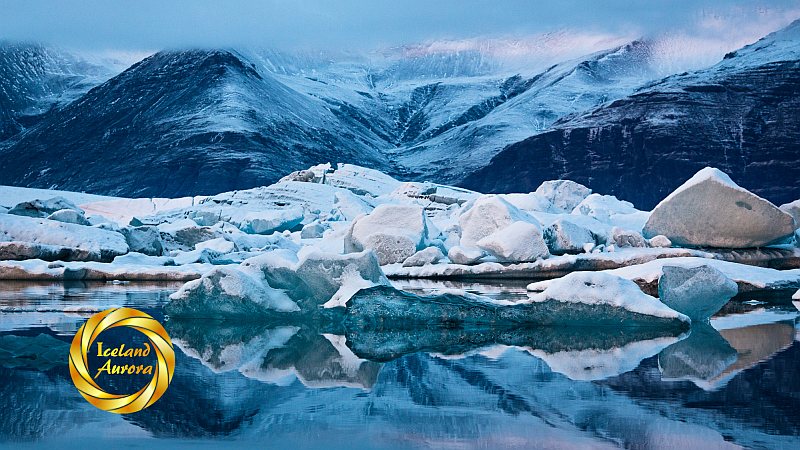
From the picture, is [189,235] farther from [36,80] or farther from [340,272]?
[36,80]

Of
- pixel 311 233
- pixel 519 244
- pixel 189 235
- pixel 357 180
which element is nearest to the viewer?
pixel 519 244

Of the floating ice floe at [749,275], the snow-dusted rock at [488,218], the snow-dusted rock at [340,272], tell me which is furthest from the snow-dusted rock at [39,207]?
the floating ice floe at [749,275]

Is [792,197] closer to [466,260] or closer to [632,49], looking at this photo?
[632,49]

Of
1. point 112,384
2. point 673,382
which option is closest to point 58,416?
point 112,384

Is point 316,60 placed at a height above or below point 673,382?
above

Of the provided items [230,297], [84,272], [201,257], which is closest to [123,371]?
[230,297]

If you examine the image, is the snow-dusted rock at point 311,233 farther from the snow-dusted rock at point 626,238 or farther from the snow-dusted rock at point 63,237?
the snow-dusted rock at point 626,238

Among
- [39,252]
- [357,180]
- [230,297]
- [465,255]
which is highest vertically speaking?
Result: [357,180]
